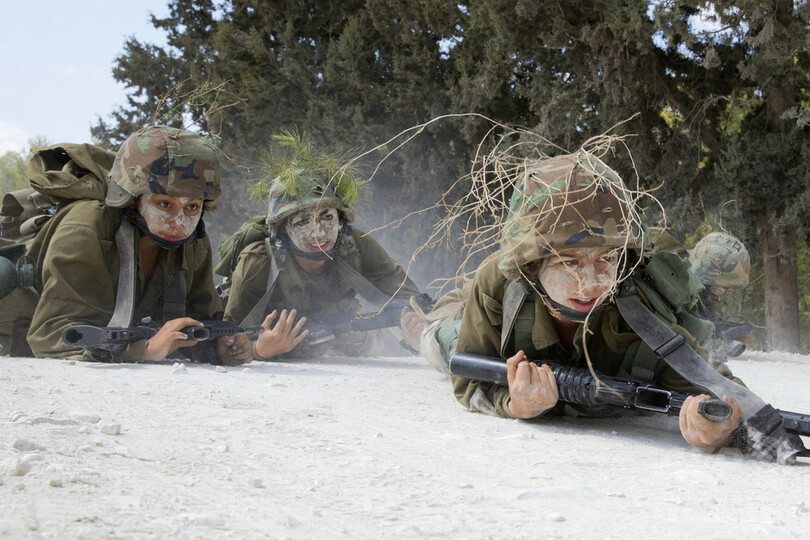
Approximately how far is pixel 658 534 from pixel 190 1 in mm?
15949

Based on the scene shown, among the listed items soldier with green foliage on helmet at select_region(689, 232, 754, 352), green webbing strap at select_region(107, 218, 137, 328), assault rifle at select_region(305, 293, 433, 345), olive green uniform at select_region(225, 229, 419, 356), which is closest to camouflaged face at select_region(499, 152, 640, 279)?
green webbing strap at select_region(107, 218, 137, 328)

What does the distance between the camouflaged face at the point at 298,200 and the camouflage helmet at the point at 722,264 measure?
3.61m

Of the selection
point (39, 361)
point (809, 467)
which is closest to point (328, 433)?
point (809, 467)

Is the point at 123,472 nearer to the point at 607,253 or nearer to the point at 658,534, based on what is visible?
the point at 658,534

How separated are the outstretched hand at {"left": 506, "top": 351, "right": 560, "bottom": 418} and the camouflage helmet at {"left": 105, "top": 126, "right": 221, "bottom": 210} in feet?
8.16

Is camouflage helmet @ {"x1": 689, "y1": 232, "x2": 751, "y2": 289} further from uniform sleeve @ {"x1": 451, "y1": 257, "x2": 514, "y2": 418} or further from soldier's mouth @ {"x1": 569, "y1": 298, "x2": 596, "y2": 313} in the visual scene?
soldier's mouth @ {"x1": 569, "y1": 298, "x2": 596, "y2": 313}

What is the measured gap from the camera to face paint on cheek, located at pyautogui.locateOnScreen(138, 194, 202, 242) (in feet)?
15.7

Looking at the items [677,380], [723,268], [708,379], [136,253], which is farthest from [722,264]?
[136,253]

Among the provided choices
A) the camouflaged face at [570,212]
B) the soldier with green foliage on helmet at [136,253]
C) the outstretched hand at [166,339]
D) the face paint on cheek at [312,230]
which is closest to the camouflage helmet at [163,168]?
the soldier with green foliage on helmet at [136,253]

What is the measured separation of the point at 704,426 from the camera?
2.76 metres

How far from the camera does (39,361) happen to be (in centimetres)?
443

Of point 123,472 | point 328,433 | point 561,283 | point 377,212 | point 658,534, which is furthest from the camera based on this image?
point 377,212

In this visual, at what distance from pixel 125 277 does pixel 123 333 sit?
453 millimetres

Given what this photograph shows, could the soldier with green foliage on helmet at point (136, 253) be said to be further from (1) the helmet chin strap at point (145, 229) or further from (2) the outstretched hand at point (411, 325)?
(2) the outstretched hand at point (411, 325)
